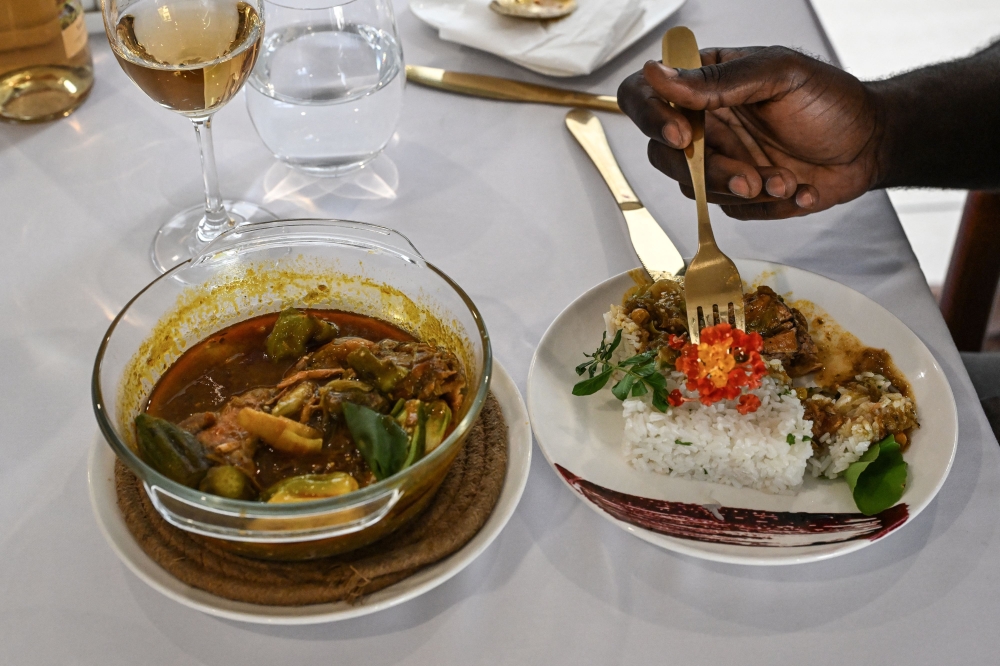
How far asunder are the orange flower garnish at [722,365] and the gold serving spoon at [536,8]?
33.3 inches

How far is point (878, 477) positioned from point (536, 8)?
40.4 inches

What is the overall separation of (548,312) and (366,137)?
0.40 m

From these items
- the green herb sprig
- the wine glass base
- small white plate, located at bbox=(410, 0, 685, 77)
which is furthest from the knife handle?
the wine glass base

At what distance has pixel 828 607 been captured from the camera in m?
0.86

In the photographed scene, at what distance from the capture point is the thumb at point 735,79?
1087mm

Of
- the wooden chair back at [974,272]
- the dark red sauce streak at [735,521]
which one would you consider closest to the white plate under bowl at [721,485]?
the dark red sauce streak at [735,521]

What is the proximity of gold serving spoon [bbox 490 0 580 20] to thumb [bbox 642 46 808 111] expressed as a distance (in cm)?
46

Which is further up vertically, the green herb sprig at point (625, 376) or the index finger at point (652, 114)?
the index finger at point (652, 114)

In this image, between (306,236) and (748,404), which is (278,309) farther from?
(748,404)

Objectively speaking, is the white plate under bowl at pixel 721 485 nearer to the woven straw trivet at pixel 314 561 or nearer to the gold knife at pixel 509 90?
the woven straw trivet at pixel 314 561

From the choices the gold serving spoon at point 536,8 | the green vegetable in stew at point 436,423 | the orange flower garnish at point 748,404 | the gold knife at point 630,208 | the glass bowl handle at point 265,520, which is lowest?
the gold knife at point 630,208

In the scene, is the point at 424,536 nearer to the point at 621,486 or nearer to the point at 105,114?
the point at 621,486

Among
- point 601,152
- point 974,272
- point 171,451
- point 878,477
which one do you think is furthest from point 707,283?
Result: point 974,272

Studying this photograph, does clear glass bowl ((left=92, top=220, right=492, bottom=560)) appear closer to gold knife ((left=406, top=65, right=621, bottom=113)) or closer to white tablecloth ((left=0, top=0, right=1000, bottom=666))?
white tablecloth ((left=0, top=0, right=1000, bottom=666))
